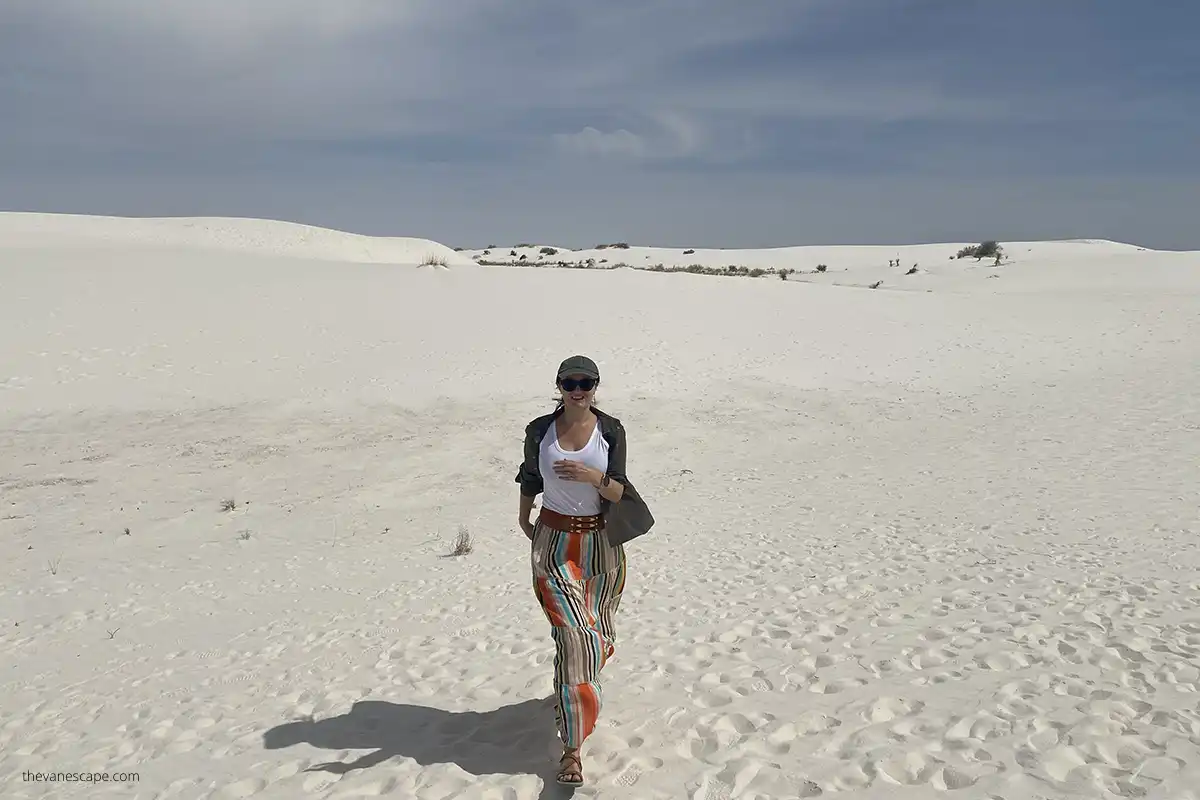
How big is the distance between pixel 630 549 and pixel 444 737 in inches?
178

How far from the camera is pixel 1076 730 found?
437 centimetres

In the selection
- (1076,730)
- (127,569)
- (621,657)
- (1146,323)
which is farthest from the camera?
(1146,323)

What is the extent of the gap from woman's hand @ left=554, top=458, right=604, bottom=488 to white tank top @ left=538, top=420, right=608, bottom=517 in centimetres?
7

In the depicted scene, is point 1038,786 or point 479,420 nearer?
point 1038,786

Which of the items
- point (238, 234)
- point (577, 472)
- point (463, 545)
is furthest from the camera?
point (238, 234)

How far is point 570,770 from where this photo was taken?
4164mm

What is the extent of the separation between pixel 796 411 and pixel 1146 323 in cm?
1275

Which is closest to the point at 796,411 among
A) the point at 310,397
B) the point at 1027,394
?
the point at 1027,394

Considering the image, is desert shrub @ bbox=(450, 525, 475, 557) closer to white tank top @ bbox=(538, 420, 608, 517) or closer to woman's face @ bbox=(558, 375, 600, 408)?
white tank top @ bbox=(538, 420, 608, 517)

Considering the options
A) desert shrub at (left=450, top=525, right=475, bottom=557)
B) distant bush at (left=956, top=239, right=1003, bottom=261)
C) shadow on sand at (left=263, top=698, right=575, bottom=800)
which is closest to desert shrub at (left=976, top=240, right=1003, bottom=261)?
distant bush at (left=956, top=239, right=1003, bottom=261)

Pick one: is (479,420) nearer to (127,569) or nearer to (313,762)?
(127,569)

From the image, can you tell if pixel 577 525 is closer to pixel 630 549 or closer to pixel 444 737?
pixel 444 737

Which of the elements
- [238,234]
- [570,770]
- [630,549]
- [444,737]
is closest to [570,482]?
[570,770]

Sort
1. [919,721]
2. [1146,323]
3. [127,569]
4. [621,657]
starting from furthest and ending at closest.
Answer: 1. [1146,323]
2. [127,569]
3. [621,657]
4. [919,721]
